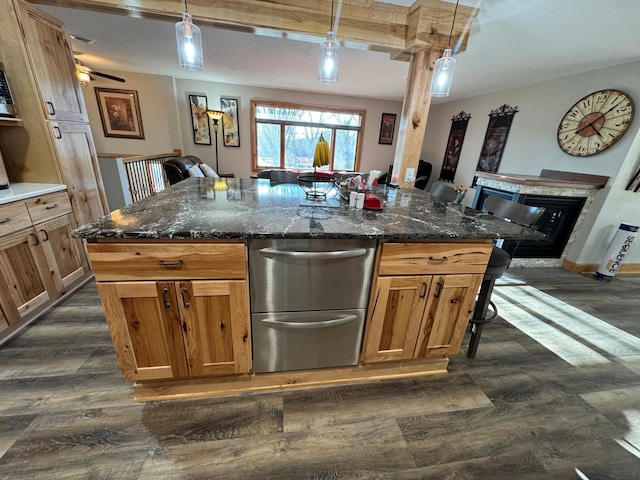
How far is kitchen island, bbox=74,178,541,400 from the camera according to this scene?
106 centimetres

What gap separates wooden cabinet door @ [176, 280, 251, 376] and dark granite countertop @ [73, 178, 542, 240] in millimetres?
258

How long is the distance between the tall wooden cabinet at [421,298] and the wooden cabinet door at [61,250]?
233 cm

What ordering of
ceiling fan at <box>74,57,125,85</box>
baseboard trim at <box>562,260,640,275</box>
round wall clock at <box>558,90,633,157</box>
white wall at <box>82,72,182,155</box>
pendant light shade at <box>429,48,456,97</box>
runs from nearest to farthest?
pendant light shade at <box>429,48,456,97</box> < round wall clock at <box>558,90,633,157</box> < baseboard trim at <box>562,260,640,275</box> < ceiling fan at <box>74,57,125,85</box> < white wall at <box>82,72,182,155</box>

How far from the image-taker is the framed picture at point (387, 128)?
6.36 meters

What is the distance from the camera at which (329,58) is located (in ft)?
5.53

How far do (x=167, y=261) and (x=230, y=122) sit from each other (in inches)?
219

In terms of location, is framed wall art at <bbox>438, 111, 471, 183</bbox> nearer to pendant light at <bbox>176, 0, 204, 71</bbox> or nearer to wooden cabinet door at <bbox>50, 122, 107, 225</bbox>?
pendant light at <bbox>176, 0, 204, 71</bbox>

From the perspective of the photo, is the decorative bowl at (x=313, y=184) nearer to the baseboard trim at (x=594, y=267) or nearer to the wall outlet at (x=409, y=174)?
the wall outlet at (x=409, y=174)

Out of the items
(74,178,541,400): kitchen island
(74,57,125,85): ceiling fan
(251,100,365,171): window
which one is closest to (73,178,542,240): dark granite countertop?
(74,178,541,400): kitchen island

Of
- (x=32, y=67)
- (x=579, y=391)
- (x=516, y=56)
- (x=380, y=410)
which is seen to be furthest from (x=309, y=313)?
(x=516, y=56)

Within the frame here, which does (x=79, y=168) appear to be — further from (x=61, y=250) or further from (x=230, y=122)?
(x=230, y=122)

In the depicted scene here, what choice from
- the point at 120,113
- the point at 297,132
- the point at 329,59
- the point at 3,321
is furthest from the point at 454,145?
the point at 120,113

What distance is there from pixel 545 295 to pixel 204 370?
3.23 meters

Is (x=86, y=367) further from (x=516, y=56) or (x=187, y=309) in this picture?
(x=516, y=56)
